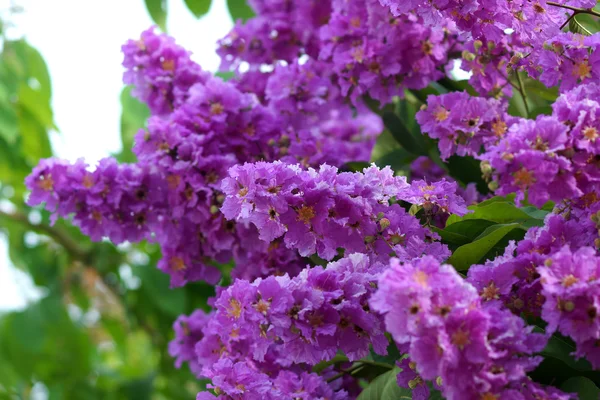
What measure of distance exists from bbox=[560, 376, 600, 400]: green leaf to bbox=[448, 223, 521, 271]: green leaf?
23 cm

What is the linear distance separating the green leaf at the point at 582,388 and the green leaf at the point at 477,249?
235 mm

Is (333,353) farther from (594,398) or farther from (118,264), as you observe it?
(118,264)

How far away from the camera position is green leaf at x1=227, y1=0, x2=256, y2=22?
7.78 feet

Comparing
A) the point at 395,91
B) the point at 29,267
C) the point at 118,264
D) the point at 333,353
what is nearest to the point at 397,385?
the point at 333,353

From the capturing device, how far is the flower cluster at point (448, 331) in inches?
38.3

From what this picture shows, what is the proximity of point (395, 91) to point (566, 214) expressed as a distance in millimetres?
721

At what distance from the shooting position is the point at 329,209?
1.23m

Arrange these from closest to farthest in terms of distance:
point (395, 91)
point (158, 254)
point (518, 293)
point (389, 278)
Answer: point (389, 278) < point (518, 293) < point (395, 91) < point (158, 254)

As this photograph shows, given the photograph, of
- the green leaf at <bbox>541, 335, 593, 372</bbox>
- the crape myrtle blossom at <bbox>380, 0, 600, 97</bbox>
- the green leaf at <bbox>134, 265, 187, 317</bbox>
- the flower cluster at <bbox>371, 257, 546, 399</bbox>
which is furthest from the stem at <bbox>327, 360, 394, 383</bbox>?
the green leaf at <bbox>134, 265, 187, 317</bbox>

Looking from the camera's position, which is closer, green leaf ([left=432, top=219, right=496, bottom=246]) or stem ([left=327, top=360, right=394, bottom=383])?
green leaf ([left=432, top=219, right=496, bottom=246])

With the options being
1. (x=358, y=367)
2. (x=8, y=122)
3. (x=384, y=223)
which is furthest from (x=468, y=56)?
(x=8, y=122)

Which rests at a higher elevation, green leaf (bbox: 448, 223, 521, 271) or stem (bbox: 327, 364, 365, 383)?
stem (bbox: 327, 364, 365, 383)

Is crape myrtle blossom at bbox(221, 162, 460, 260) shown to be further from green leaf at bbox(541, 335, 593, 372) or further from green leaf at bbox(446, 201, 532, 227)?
green leaf at bbox(541, 335, 593, 372)

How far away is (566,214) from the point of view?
1219mm
